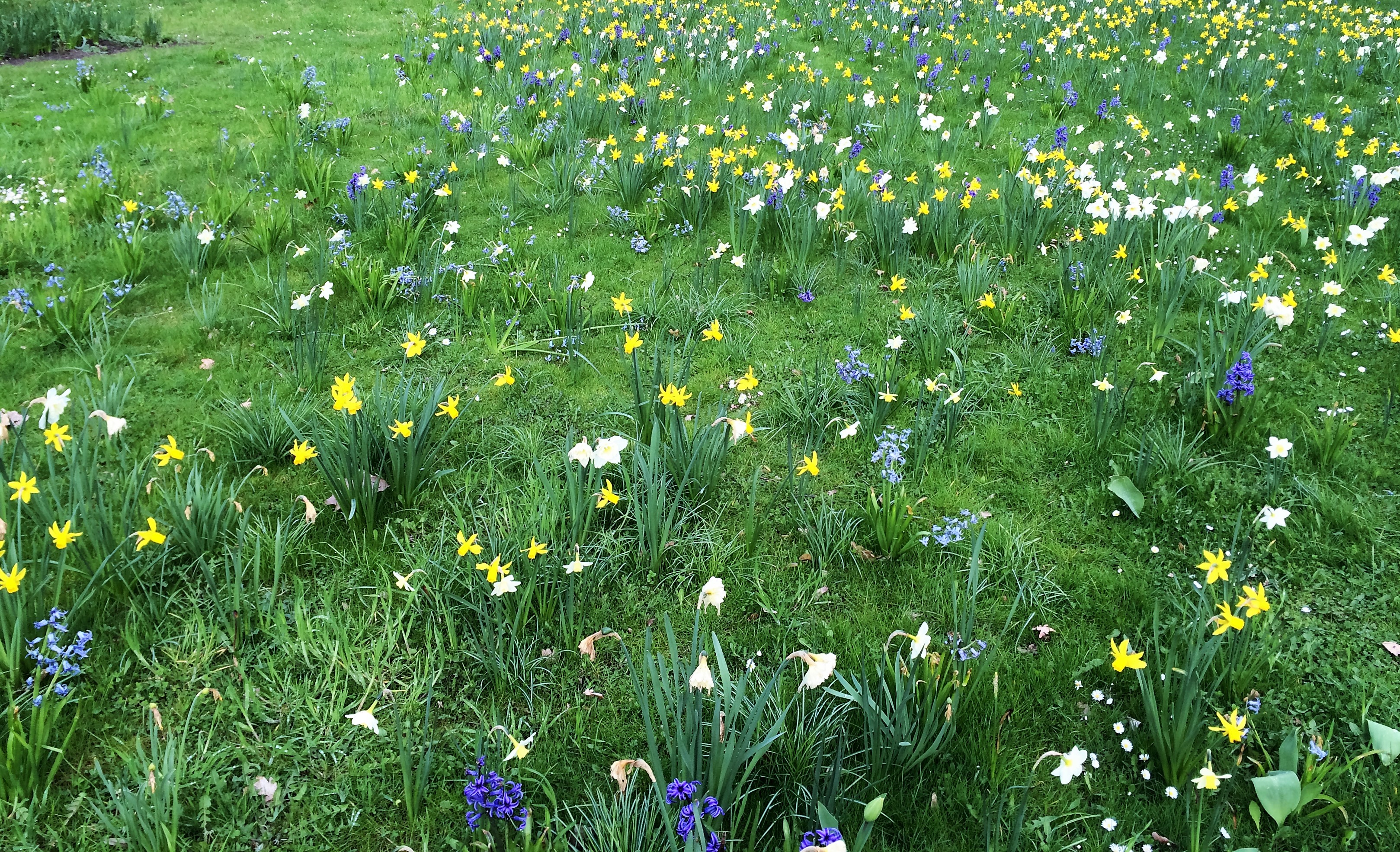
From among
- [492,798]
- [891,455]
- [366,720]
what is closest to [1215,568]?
[891,455]

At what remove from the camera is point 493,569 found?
2.20 meters

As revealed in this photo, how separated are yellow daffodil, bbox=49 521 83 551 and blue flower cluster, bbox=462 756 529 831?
133cm

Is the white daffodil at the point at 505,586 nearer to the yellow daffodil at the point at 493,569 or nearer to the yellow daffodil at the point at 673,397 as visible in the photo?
the yellow daffodil at the point at 493,569

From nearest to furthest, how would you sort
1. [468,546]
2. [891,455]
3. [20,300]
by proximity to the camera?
[468,546] → [891,455] → [20,300]

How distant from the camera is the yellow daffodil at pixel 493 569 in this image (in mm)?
2182

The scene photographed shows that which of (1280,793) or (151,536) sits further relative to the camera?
(151,536)

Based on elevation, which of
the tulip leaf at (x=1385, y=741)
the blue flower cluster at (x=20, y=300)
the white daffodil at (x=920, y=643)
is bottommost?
the tulip leaf at (x=1385, y=741)

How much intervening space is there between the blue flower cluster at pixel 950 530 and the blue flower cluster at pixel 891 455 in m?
0.21

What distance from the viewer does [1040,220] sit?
4336 mm

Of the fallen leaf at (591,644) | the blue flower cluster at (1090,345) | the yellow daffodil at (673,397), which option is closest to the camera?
the fallen leaf at (591,644)

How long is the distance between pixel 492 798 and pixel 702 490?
4.23ft

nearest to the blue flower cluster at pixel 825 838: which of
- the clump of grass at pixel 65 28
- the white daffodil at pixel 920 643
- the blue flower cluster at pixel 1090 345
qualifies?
the white daffodil at pixel 920 643

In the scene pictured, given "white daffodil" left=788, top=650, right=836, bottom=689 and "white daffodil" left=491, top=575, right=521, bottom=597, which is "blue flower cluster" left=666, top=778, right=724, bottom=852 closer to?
"white daffodil" left=788, top=650, right=836, bottom=689

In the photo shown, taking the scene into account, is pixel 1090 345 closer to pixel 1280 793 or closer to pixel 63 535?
pixel 1280 793
